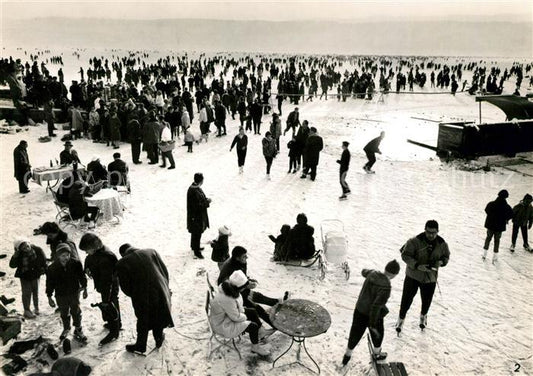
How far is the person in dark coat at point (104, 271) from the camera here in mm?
4836

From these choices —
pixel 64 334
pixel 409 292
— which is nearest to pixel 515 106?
pixel 409 292

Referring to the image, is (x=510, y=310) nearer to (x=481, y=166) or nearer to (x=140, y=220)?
(x=140, y=220)

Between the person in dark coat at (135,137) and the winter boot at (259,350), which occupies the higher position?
the person in dark coat at (135,137)

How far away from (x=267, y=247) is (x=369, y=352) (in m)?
3.14

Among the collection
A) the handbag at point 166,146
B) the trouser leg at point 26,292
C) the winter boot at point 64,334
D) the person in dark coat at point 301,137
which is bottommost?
the winter boot at point 64,334

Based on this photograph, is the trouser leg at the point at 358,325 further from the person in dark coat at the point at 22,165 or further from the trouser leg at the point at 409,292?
the person in dark coat at the point at 22,165

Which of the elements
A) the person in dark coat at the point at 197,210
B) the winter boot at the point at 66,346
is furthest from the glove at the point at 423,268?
the winter boot at the point at 66,346

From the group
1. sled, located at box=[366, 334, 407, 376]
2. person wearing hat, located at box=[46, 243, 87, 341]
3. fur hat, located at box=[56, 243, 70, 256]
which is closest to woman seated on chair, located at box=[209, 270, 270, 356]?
sled, located at box=[366, 334, 407, 376]

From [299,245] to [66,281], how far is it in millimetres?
3579

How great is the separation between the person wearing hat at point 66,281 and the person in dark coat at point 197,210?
93.0 inches

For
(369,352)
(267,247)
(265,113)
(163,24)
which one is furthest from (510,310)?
(163,24)

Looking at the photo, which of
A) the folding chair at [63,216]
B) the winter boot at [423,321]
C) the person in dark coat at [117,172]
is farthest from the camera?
the person in dark coat at [117,172]

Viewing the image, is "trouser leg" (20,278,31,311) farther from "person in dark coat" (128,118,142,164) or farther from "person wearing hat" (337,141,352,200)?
"person in dark coat" (128,118,142,164)

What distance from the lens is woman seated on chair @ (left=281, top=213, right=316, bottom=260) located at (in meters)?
6.95
